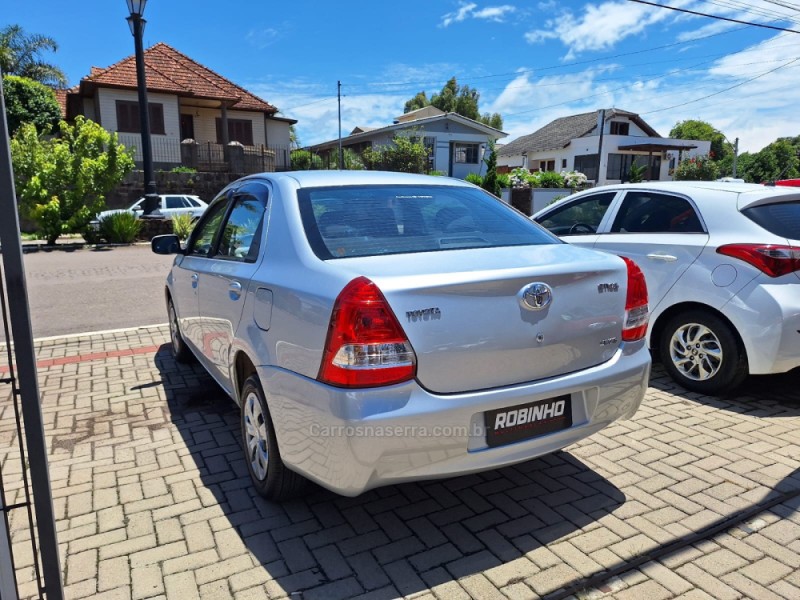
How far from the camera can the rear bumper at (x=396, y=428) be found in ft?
7.59

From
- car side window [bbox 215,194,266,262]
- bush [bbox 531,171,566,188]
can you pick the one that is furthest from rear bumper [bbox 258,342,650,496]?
bush [bbox 531,171,566,188]

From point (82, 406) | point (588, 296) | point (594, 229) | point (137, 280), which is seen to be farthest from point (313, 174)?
point (137, 280)

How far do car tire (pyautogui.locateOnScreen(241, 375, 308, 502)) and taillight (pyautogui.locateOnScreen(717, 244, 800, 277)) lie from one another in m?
3.52

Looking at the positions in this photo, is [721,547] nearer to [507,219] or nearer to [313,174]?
[507,219]

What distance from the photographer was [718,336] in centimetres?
441

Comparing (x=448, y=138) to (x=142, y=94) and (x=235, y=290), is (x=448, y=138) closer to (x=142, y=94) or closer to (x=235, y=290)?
(x=142, y=94)

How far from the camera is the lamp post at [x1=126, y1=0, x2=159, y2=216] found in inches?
553

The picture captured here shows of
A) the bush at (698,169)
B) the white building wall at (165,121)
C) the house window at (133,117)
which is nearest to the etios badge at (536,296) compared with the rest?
the white building wall at (165,121)

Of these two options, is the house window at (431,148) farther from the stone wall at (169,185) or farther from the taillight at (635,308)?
the taillight at (635,308)

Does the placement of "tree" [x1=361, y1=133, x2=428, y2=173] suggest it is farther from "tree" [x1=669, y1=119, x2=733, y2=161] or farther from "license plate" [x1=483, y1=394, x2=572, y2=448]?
"tree" [x1=669, y1=119, x2=733, y2=161]

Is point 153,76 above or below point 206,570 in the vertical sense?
above

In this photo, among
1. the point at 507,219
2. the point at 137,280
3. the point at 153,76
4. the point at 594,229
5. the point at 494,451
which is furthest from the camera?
the point at 153,76

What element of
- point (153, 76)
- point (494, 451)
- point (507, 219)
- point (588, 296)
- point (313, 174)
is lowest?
point (494, 451)

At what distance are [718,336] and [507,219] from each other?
2163 millimetres
